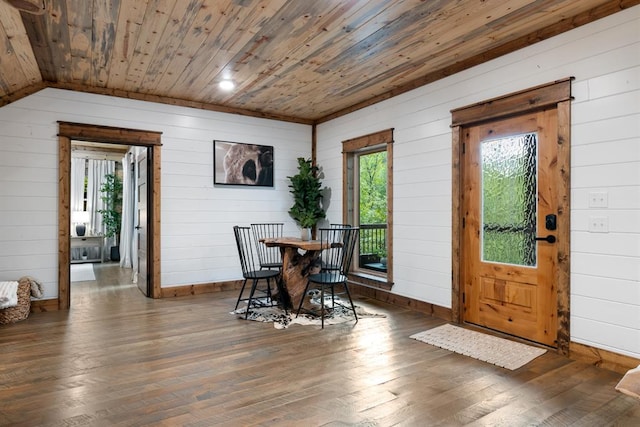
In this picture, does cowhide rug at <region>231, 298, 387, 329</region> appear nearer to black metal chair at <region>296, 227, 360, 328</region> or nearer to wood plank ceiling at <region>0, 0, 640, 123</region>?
black metal chair at <region>296, 227, 360, 328</region>

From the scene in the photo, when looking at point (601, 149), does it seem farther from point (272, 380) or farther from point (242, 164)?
point (242, 164)

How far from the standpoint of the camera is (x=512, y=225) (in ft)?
11.4

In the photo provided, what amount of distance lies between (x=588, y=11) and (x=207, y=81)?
365cm

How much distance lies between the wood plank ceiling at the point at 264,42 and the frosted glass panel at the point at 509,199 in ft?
2.89

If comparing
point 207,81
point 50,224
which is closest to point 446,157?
point 207,81

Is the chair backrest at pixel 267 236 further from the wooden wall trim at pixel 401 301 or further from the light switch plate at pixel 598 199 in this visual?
the light switch plate at pixel 598 199

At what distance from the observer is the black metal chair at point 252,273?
4.21 meters

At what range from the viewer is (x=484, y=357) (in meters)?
2.97

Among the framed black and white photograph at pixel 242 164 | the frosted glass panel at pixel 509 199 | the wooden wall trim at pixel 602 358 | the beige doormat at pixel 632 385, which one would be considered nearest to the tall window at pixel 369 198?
the framed black and white photograph at pixel 242 164

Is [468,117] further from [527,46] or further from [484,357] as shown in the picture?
[484,357]

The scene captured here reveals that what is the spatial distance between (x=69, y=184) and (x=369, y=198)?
12.4 ft

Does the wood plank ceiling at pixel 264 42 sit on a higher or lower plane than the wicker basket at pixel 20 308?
higher

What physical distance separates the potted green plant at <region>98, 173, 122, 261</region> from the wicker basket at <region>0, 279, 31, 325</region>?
4.75 meters

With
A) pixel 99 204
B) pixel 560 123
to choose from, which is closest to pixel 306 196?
pixel 560 123
